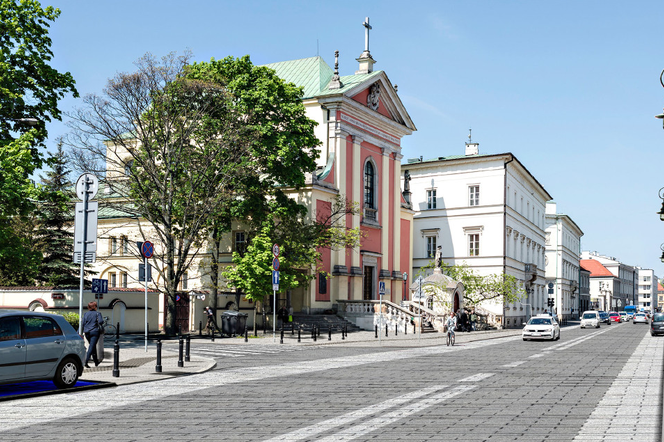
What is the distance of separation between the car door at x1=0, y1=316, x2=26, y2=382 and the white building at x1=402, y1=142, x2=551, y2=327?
50000 mm

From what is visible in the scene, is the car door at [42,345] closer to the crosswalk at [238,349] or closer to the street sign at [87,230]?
the street sign at [87,230]

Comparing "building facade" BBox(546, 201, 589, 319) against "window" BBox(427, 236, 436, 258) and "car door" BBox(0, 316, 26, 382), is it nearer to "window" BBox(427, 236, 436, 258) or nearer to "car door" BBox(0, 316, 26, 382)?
"window" BBox(427, 236, 436, 258)

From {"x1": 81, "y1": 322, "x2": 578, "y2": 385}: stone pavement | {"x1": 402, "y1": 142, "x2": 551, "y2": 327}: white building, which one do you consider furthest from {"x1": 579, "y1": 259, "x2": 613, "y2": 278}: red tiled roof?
{"x1": 81, "y1": 322, "x2": 578, "y2": 385}: stone pavement

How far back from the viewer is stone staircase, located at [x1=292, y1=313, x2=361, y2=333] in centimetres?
4353

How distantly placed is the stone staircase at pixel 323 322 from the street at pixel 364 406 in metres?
22.2

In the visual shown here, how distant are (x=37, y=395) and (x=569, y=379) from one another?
11.5 meters

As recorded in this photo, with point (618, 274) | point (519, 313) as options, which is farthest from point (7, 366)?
point (618, 274)

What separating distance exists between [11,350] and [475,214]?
56784 millimetres

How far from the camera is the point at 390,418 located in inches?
436

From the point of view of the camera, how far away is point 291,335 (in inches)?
1494

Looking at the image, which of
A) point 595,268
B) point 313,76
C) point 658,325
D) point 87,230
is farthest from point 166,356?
point 595,268

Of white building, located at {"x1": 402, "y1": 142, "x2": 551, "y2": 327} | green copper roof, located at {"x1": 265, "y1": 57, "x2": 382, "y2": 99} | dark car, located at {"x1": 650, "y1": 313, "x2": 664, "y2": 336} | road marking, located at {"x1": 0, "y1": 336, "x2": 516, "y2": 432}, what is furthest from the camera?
white building, located at {"x1": 402, "y1": 142, "x2": 551, "y2": 327}

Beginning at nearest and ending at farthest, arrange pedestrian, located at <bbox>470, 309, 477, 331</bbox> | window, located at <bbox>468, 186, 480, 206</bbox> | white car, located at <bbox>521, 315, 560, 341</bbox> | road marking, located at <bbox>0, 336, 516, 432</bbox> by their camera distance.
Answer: road marking, located at <bbox>0, 336, 516, 432</bbox> < white car, located at <bbox>521, 315, 560, 341</bbox> < pedestrian, located at <bbox>470, 309, 477, 331</bbox> < window, located at <bbox>468, 186, 480, 206</bbox>

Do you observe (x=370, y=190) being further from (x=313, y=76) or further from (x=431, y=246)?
(x=431, y=246)
